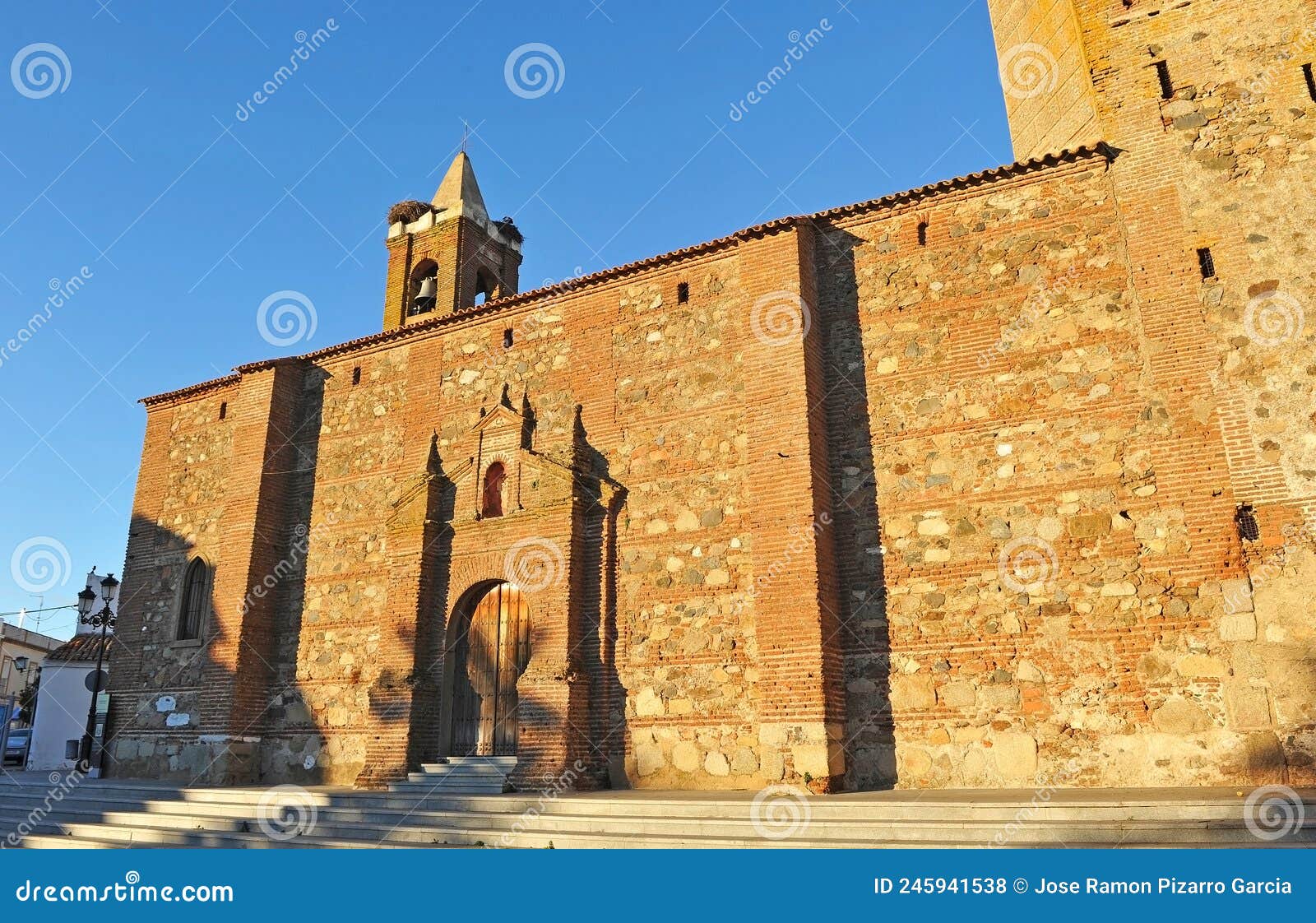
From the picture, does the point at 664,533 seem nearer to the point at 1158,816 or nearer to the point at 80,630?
the point at 1158,816

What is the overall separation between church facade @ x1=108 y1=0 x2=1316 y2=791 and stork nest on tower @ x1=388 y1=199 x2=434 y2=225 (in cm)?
778

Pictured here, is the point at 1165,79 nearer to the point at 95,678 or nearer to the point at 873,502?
the point at 873,502

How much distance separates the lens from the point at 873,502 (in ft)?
33.6

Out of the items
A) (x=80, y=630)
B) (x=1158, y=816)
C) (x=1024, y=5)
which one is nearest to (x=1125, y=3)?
(x=1024, y=5)

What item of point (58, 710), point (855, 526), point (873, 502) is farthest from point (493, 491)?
point (58, 710)

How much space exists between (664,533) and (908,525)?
3059 millimetres

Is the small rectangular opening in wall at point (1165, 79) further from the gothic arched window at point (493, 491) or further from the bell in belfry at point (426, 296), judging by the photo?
the bell in belfry at point (426, 296)

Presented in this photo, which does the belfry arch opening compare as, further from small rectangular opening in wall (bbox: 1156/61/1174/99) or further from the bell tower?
small rectangular opening in wall (bbox: 1156/61/1174/99)

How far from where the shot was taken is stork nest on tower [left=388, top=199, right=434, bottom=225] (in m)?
21.0

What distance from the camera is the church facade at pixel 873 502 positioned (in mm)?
8711

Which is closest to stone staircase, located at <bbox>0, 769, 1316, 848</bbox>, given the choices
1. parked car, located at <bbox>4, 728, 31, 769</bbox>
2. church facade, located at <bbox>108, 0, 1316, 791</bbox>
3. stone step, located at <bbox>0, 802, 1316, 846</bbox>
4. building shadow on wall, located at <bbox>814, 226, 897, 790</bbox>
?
stone step, located at <bbox>0, 802, 1316, 846</bbox>

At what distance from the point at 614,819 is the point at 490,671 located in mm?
4580

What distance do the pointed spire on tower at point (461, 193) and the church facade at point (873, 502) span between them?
7.34m

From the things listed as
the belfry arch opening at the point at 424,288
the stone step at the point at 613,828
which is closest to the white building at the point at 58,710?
the belfry arch opening at the point at 424,288
